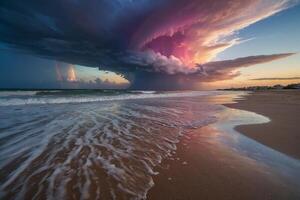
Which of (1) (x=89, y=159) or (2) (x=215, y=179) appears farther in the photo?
(1) (x=89, y=159)

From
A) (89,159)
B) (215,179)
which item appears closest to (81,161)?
(89,159)

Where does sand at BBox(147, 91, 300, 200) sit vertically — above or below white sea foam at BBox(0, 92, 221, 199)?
below

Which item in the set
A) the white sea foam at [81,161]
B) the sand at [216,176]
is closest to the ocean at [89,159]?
the white sea foam at [81,161]

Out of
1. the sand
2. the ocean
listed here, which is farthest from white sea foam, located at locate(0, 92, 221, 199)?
the sand

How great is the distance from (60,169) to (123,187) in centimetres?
148

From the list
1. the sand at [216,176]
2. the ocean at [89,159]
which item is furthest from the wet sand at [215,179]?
the ocean at [89,159]

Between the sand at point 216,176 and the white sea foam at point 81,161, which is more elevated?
the white sea foam at point 81,161

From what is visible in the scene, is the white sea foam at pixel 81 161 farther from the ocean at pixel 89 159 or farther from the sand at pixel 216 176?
the sand at pixel 216 176

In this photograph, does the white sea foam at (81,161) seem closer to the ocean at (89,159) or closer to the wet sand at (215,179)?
the ocean at (89,159)

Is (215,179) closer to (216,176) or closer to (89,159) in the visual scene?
(216,176)

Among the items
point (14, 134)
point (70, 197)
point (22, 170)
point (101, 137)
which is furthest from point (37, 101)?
point (70, 197)

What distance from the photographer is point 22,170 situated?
3508 mm

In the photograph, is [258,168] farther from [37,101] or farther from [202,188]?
[37,101]

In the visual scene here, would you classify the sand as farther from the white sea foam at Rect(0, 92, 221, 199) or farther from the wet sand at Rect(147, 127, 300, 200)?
the white sea foam at Rect(0, 92, 221, 199)
